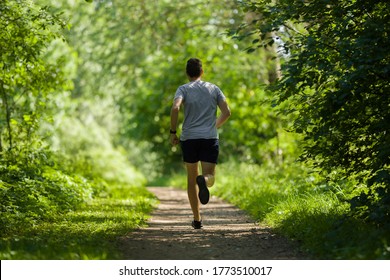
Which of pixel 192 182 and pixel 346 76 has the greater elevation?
pixel 346 76

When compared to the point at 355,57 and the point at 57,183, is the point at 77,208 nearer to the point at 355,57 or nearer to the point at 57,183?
the point at 57,183

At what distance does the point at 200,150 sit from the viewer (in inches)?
323

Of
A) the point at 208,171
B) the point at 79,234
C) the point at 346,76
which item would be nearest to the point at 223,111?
the point at 208,171

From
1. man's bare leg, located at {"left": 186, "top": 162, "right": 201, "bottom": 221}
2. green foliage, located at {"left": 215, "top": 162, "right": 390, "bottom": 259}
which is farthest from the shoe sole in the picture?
green foliage, located at {"left": 215, "top": 162, "right": 390, "bottom": 259}

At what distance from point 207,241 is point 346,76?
256 cm

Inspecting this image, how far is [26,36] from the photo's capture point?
978cm

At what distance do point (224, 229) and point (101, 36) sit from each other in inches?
615

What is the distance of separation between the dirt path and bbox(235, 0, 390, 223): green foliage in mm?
1136

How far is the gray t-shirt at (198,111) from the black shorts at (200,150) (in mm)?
57

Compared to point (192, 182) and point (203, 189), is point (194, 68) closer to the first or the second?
point (192, 182)

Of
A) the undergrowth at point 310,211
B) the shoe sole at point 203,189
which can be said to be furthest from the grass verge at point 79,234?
the undergrowth at point 310,211

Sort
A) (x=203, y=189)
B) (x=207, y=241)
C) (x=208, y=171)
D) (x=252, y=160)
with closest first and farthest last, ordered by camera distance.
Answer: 1. (x=207, y=241)
2. (x=203, y=189)
3. (x=208, y=171)
4. (x=252, y=160)

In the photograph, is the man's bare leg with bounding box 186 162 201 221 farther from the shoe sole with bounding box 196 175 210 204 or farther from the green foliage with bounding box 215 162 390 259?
the green foliage with bounding box 215 162 390 259
